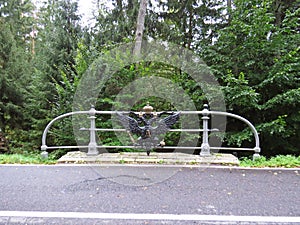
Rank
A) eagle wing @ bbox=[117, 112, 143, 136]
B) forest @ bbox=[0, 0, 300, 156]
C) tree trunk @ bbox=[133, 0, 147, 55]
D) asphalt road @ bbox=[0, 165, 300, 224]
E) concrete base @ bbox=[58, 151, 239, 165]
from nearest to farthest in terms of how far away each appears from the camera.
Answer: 1. asphalt road @ bbox=[0, 165, 300, 224]
2. concrete base @ bbox=[58, 151, 239, 165]
3. eagle wing @ bbox=[117, 112, 143, 136]
4. forest @ bbox=[0, 0, 300, 156]
5. tree trunk @ bbox=[133, 0, 147, 55]

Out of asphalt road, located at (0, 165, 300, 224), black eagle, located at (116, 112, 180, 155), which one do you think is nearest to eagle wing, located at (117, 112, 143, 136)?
black eagle, located at (116, 112, 180, 155)

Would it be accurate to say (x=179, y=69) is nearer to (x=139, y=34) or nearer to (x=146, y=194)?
(x=139, y=34)

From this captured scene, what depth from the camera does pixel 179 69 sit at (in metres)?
6.26

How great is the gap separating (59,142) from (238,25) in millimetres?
5021

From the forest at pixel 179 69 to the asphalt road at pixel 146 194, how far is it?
203cm

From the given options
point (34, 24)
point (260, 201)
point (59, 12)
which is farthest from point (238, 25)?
point (34, 24)

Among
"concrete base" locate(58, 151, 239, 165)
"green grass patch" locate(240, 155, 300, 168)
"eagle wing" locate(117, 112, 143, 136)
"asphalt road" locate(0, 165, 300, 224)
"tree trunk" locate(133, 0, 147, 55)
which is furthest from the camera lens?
"tree trunk" locate(133, 0, 147, 55)

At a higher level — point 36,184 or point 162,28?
point 162,28

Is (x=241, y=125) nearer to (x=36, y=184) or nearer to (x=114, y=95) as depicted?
(x=114, y=95)

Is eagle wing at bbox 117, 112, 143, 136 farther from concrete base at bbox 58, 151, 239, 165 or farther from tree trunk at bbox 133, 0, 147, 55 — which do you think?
tree trunk at bbox 133, 0, 147, 55

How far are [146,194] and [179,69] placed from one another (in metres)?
4.44

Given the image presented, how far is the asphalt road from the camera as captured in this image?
76.4 inches

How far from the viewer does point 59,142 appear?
556cm

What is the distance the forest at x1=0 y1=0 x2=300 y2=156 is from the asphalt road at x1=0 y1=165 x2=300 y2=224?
2.03 m
